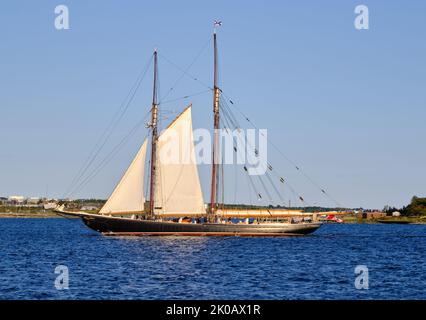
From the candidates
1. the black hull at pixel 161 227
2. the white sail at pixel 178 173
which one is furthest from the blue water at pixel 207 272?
the black hull at pixel 161 227

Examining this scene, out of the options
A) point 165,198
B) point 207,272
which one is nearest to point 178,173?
point 165,198

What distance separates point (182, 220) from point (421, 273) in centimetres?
5056

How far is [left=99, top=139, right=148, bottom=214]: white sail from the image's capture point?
101188 millimetres

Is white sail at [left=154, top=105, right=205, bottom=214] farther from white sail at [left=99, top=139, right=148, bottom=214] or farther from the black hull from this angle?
white sail at [left=99, top=139, right=148, bottom=214]

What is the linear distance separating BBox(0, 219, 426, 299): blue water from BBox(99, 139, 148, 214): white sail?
1250cm

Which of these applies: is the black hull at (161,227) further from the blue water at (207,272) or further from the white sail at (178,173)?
the blue water at (207,272)

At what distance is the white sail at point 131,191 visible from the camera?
332 feet

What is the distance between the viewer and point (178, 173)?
338ft

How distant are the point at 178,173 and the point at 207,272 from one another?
45559 millimetres

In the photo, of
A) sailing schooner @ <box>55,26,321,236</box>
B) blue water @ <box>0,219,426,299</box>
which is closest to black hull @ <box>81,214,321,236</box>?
sailing schooner @ <box>55,26,321,236</box>

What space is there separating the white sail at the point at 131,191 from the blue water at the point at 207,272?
1250 cm

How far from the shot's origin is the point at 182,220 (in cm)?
10744
